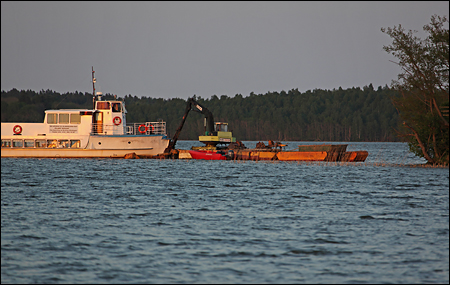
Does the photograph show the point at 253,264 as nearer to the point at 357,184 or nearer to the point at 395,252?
the point at 395,252

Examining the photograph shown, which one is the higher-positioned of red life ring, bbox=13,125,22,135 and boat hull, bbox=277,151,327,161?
red life ring, bbox=13,125,22,135

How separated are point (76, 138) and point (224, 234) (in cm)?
4088

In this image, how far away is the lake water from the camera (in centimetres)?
1305

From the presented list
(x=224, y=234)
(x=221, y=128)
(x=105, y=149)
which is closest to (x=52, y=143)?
(x=105, y=149)

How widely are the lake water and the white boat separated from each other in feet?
67.4

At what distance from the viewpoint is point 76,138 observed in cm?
5472

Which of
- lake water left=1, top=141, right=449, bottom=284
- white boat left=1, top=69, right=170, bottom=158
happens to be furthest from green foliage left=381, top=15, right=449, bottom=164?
white boat left=1, top=69, right=170, bottom=158

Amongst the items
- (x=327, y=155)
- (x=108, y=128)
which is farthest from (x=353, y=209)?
(x=108, y=128)

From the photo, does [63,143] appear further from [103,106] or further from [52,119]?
[103,106]

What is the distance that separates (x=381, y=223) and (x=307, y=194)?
10.5m

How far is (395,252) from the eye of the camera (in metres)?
15.2

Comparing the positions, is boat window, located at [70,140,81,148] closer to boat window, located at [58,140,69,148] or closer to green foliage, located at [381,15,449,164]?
boat window, located at [58,140,69,148]

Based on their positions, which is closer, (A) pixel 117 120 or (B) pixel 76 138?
(B) pixel 76 138

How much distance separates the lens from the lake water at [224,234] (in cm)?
1305
